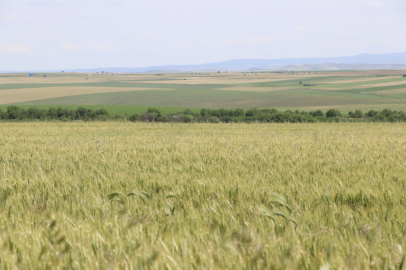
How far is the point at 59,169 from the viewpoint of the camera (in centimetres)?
541

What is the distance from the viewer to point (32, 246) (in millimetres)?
2357

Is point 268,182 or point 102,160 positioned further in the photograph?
point 102,160

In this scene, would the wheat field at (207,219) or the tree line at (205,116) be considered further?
the tree line at (205,116)

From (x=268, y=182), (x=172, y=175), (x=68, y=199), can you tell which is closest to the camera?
(x=68, y=199)

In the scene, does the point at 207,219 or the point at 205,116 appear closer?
the point at 207,219

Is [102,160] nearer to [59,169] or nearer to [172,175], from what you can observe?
[59,169]

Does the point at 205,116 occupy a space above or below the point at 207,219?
below

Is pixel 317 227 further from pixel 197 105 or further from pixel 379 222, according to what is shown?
pixel 197 105

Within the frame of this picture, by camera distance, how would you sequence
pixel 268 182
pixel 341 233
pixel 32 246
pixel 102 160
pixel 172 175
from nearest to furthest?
1. pixel 32 246
2. pixel 341 233
3. pixel 268 182
4. pixel 172 175
5. pixel 102 160

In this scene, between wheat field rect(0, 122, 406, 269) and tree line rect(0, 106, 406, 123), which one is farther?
tree line rect(0, 106, 406, 123)

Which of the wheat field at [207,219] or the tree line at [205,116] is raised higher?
the wheat field at [207,219]

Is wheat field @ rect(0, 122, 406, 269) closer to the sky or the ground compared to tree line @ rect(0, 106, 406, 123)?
closer to the sky

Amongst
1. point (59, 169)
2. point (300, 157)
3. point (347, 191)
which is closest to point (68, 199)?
point (59, 169)

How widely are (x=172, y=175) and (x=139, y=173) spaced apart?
0.48m
